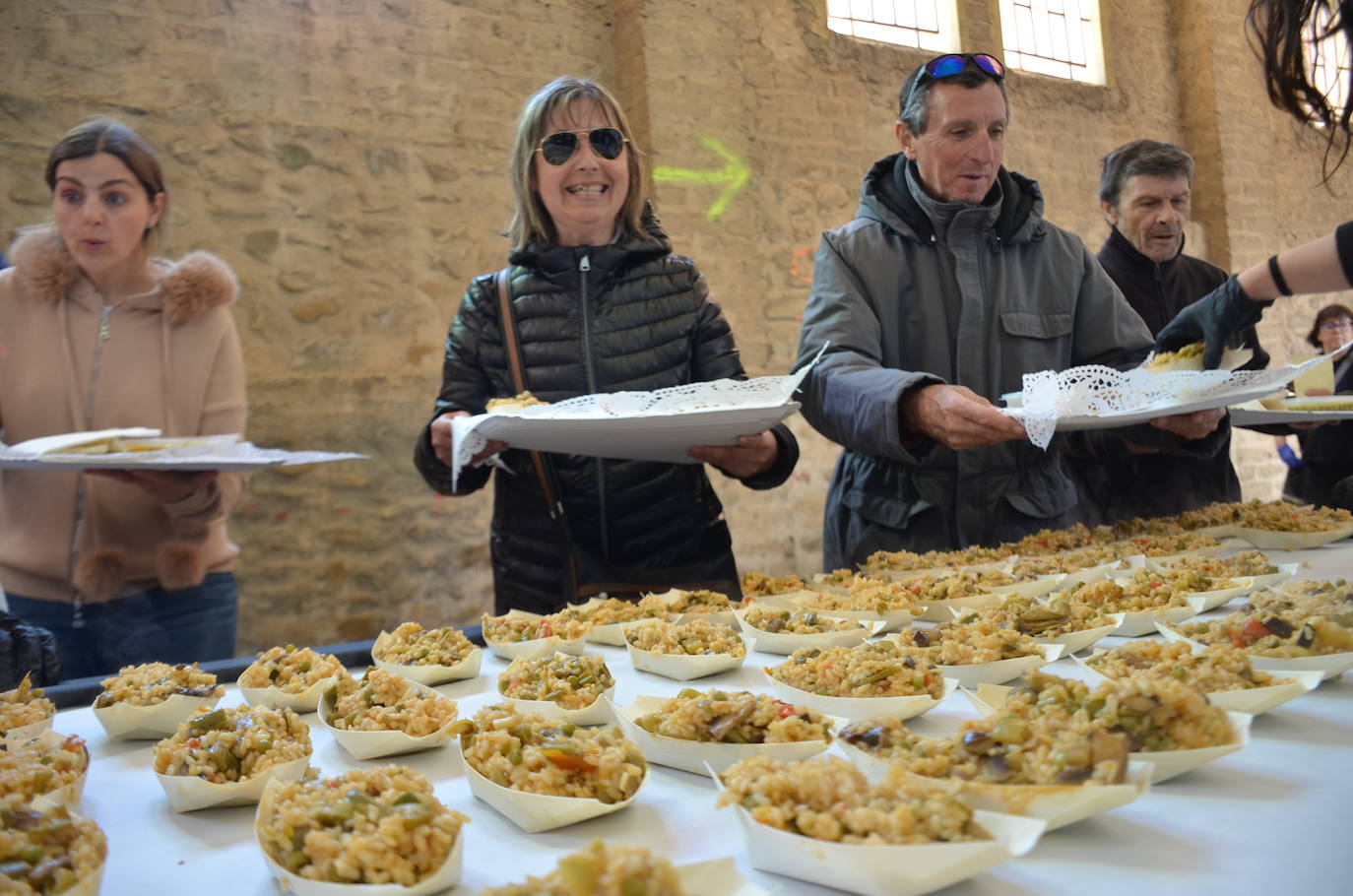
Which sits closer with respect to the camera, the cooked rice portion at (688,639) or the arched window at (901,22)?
the cooked rice portion at (688,639)

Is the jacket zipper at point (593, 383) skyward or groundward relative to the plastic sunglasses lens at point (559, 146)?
groundward

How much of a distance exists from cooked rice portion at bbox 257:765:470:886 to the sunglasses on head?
191 centimetres

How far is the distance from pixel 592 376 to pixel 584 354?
0.06 metres

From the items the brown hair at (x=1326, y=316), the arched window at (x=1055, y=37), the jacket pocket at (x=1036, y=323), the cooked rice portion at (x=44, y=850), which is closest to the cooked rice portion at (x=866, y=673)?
the cooked rice portion at (x=44, y=850)

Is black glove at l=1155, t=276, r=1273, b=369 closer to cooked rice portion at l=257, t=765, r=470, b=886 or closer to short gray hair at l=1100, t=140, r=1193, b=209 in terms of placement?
short gray hair at l=1100, t=140, r=1193, b=209

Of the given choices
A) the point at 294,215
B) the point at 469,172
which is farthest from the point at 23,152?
the point at 469,172

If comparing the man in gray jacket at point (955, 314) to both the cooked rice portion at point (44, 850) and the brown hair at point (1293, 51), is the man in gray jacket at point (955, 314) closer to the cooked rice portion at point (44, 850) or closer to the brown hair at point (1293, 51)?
the brown hair at point (1293, 51)

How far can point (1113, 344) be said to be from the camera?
2.87 meters

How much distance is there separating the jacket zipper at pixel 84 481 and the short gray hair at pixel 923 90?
216cm

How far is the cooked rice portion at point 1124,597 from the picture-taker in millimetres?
1714

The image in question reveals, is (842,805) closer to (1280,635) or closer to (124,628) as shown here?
(1280,635)

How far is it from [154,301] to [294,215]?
8.13ft

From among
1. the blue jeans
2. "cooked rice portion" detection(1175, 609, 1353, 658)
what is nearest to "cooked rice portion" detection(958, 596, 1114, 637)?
"cooked rice portion" detection(1175, 609, 1353, 658)

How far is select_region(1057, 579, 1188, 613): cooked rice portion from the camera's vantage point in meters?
1.71
